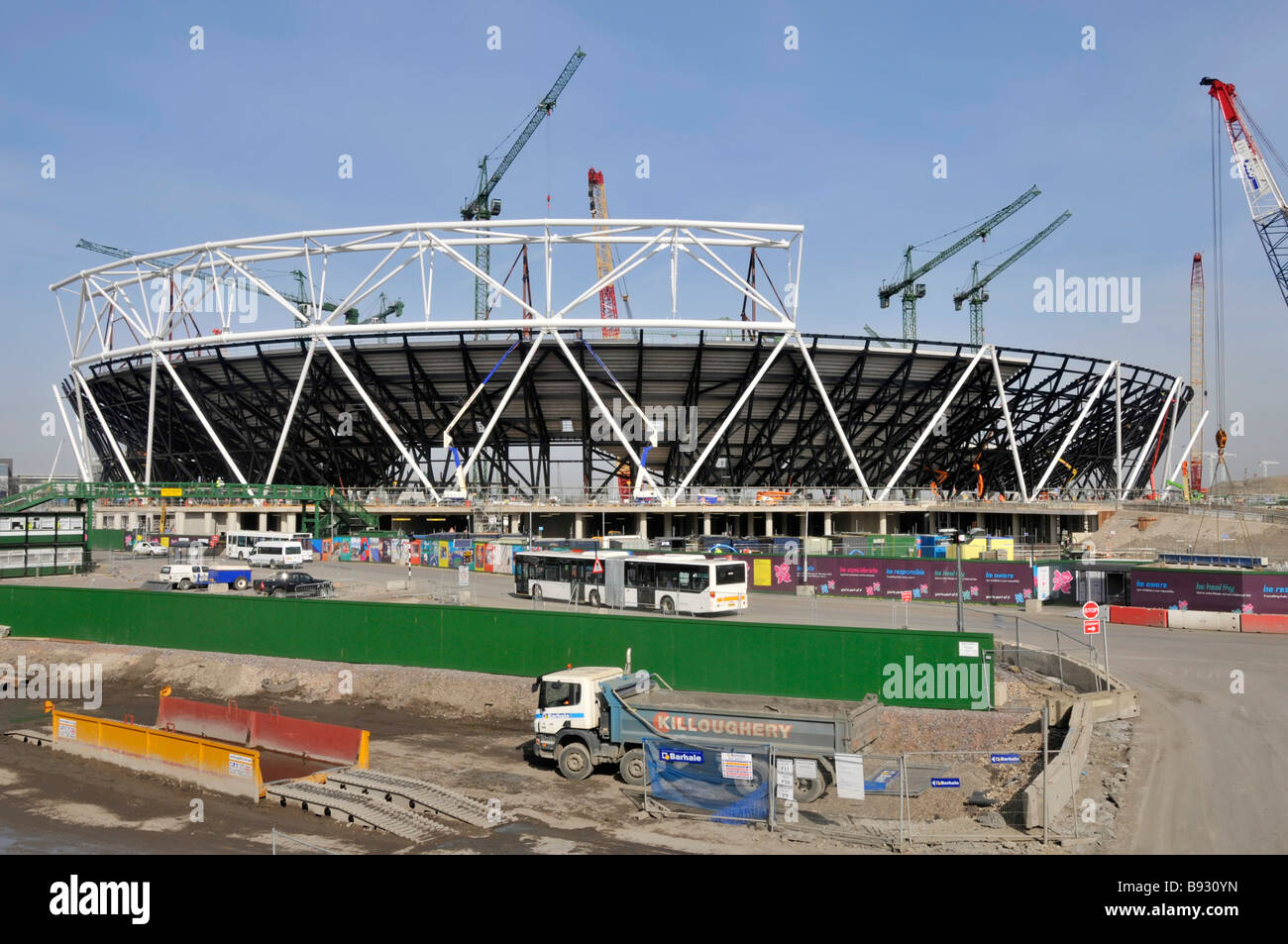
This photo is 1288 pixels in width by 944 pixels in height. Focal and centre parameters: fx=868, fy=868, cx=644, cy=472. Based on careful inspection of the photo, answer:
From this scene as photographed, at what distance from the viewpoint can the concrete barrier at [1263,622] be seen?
28781mm

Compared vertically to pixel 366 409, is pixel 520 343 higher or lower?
higher

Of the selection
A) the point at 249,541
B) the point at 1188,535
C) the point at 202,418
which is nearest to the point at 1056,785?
the point at 249,541

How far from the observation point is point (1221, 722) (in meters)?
18.4

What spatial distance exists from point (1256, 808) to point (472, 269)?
43688 millimetres

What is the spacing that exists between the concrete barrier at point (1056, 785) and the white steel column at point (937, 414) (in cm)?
4563

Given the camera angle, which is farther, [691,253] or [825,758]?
[691,253]

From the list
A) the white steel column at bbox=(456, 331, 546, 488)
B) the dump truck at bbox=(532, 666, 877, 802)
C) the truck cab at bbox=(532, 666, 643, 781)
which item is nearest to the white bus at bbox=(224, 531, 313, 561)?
the white steel column at bbox=(456, 331, 546, 488)

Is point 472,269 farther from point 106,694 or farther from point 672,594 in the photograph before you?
point 106,694

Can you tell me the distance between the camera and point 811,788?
14352 millimetres

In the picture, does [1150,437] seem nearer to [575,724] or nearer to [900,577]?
[900,577]

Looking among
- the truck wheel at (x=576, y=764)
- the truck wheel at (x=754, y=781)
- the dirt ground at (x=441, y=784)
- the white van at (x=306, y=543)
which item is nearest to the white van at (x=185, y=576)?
the white van at (x=306, y=543)

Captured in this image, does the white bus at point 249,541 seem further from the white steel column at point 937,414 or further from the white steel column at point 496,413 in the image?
the white steel column at point 937,414
